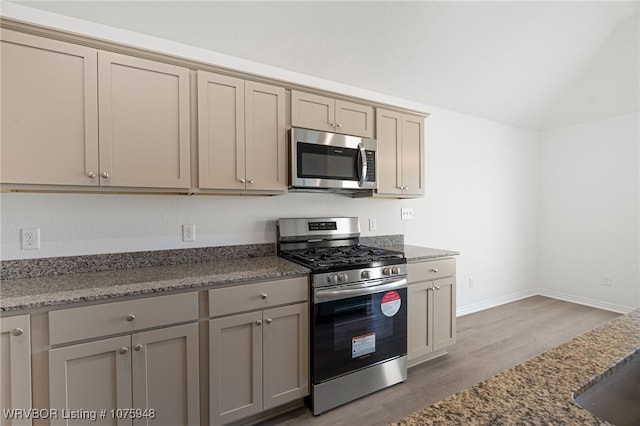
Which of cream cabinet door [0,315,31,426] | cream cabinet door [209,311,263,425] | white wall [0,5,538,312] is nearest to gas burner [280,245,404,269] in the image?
white wall [0,5,538,312]

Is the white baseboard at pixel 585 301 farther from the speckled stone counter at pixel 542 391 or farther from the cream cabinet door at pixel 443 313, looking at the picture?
the speckled stone counter at pixel 542 391

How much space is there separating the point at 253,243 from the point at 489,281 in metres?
3.39

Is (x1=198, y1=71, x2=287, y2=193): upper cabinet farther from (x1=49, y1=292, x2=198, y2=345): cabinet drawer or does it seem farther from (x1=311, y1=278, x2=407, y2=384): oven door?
(x1=311, y1=278, x2=407, y2=384): oven door

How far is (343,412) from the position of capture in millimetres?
2014

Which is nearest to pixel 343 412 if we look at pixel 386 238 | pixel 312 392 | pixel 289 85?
pixel 312 392

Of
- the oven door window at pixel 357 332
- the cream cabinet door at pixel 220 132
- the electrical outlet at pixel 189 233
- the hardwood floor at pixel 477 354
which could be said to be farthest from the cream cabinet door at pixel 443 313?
the electrical outlet at pixel 189 233

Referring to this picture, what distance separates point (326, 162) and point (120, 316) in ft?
5.39

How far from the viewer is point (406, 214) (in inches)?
130

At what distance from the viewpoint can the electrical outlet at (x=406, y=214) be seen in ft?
10.8

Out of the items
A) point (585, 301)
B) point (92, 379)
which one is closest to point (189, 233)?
point (92, 379)

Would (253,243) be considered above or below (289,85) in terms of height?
below

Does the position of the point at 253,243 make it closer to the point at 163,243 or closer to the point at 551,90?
the point at 163,243

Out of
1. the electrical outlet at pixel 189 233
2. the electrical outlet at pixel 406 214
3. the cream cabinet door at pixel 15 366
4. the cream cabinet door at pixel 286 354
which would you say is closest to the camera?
the cream cabinet door at pixel 15 366

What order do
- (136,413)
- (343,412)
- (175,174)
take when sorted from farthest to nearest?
(343,412)
(175,174)
(136,413)
